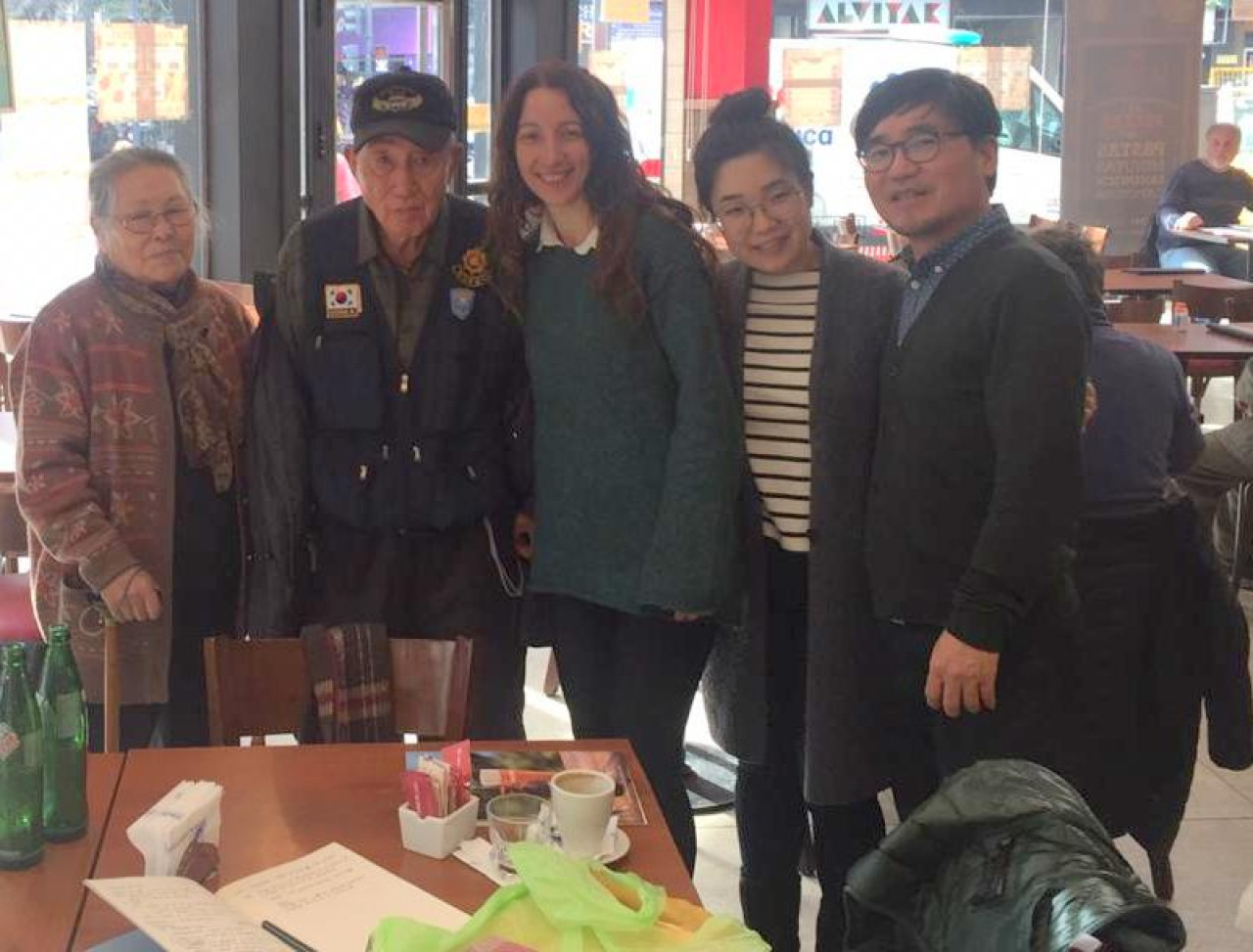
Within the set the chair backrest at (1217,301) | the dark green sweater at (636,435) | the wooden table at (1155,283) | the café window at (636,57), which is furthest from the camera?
the café window at (636,57)

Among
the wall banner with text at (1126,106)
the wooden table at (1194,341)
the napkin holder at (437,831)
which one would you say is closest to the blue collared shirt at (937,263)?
the napkin holder at (437,831)

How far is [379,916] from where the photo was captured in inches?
61.7

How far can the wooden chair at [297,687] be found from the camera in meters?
2.24

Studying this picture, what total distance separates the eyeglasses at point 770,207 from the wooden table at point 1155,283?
17.8 ft

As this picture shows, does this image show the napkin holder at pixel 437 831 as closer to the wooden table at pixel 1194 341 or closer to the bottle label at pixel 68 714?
A: the bottle label at pixel 68 714

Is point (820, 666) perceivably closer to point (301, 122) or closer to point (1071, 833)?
point (1071, 833)

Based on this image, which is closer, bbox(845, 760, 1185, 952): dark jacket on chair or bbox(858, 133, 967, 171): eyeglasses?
bbox(845, 760, 1185, 952): dark jacket on chair

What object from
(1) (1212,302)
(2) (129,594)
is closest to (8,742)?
(2) (129,594)

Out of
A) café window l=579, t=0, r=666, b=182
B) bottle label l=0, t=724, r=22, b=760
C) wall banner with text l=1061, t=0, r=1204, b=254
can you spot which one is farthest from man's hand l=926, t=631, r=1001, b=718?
wall banner with text l=1061, t=0, r=1204, b=254

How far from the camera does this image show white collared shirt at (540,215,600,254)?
2.42 m

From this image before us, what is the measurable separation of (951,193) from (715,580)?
26.1 inches

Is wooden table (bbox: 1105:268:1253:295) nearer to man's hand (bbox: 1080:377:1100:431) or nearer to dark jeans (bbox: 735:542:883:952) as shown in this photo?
man's hand (bbox: 1080:377:1100:431)

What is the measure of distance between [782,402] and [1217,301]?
209 inches

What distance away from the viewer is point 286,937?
1.50 meters
